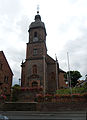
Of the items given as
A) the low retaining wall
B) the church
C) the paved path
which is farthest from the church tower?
the paved path

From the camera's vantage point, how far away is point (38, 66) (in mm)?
28406

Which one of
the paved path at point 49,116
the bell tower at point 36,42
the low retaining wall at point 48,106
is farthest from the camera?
the bell tower at point 36,42

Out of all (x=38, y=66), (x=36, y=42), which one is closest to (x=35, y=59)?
(x=38, y=66)

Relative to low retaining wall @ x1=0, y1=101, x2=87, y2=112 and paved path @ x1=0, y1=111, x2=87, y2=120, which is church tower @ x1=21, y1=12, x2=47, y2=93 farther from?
paved path @ x1=0, y1=111, x2=87, y2=120

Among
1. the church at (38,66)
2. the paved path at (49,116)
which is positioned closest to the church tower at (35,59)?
the church at (38,66)

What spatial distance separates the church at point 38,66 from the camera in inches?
1082

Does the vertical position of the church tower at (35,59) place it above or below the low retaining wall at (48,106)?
above

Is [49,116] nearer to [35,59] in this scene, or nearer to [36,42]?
[35,59]

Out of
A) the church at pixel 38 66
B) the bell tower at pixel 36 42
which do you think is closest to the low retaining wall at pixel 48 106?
the church at pixel 38 66

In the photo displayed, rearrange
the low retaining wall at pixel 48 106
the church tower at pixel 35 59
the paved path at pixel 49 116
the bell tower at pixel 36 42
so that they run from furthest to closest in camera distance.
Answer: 1. the bell tower at pixel 36 42
2. the church tower at pixel 35 59
3. the low retaining wall at pixel 48 106
4. the paved path at pixel 49 116

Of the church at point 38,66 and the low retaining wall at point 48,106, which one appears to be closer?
the low retaining wall at point 48,106

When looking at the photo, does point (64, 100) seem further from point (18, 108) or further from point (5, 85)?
point (5, 85)

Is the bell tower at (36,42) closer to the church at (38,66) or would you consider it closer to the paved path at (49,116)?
the church at (38,66)

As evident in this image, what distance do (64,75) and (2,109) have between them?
95.1ft
